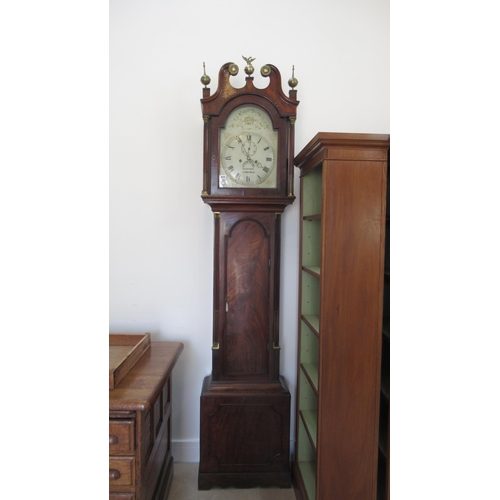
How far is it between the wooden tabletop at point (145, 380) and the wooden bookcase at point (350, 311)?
66cm

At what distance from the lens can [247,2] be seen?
1931 millimetres

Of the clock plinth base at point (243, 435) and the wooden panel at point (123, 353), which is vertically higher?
the wooden panel at point (123, 353)

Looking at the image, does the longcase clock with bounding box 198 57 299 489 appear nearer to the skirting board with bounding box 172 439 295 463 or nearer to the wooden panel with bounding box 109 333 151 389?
the skirting board with bounding box 172 439 295 463

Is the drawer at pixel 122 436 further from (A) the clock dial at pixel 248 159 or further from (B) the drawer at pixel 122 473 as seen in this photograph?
(A) the clock dial at pixel 248 159

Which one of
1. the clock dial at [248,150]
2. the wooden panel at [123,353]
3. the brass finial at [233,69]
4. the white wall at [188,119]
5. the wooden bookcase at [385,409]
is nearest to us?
the wooden panel at [123,353]

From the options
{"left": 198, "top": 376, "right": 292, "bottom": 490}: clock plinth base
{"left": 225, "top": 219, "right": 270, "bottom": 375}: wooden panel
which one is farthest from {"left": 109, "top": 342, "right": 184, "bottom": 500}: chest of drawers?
{"left": 225, "top": 219, "right": 270, "bottom": 375}: wooden panel

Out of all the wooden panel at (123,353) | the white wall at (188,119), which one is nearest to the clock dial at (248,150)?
the white wall at (188,119)

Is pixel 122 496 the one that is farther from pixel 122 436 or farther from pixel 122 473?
pixel 122 436

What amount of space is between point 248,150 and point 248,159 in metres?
0.04

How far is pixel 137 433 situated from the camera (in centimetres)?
127

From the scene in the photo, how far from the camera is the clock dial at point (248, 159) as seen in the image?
1.74 metres
